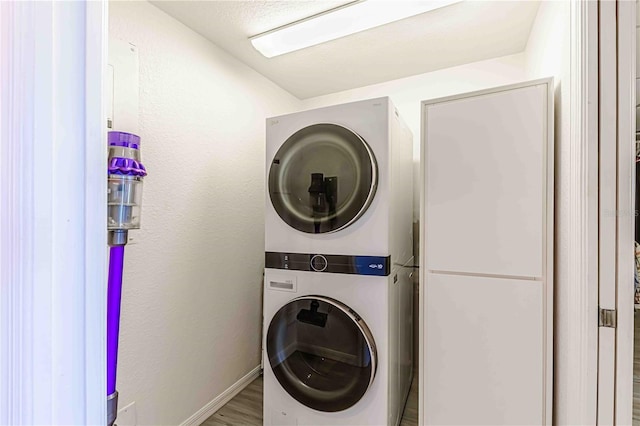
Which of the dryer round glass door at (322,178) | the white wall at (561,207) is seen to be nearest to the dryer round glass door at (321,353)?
the dryer round glass door at (322,178)

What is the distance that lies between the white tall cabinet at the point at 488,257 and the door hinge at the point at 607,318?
268 millimetres

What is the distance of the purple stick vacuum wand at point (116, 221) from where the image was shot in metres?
0.60

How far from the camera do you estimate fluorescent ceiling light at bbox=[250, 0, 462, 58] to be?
1.59 meters

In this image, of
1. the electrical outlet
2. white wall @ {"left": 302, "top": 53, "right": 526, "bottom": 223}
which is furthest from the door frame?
white wall @ {"left": 302, "top": 53, "right": 526, "bottom": 223}

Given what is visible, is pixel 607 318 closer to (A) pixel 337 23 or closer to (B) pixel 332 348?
(B) pixel 332 348

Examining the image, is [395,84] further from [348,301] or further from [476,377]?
[476,377]

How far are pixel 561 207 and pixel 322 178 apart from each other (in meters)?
1.05

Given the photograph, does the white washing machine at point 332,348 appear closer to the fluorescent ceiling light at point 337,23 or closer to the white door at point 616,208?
the white door at point 616,208

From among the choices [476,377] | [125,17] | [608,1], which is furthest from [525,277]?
[125,17]

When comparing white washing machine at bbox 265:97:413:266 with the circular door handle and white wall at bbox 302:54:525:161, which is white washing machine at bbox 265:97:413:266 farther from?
white wall at bbox 302:54:525:161

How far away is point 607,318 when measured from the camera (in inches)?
39.6

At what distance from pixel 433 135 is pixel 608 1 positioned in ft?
2.29

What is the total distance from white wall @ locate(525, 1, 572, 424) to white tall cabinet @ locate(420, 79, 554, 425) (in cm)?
4

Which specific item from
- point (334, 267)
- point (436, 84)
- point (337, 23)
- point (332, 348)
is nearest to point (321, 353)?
point (332, 348)
